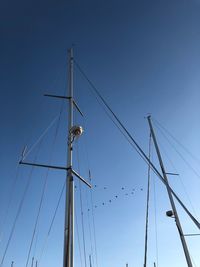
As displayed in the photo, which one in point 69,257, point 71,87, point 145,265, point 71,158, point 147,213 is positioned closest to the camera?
point 69,257

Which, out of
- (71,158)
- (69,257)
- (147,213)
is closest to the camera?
(69,257)

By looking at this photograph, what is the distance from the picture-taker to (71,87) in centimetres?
1736

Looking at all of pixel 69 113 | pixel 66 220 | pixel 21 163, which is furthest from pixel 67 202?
pixel 69 113

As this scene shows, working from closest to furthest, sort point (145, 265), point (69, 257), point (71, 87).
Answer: point (69, 257), point (71, 87), point (145, 265)

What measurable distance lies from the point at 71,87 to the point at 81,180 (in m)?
6.09

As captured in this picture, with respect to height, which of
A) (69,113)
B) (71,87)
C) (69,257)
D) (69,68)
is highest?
(69,68)

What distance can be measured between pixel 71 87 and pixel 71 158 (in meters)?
5.16

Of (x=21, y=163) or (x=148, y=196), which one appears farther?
(x=148, y=196)

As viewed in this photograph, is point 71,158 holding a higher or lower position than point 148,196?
lower

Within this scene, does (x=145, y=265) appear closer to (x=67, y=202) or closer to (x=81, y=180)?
(x=81, y=180)

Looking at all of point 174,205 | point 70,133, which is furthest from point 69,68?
point 174,205

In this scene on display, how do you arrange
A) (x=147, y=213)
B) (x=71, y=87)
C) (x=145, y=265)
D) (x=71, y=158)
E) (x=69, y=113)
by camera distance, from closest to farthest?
1. (x=71, y=158)
2. (x=69, y=113)
3. (x=71, y=87)
4. (x=145, y=265)
5. (x=147, y=213)

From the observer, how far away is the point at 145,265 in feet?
75.0

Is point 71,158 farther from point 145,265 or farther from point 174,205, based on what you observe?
point 145,265
